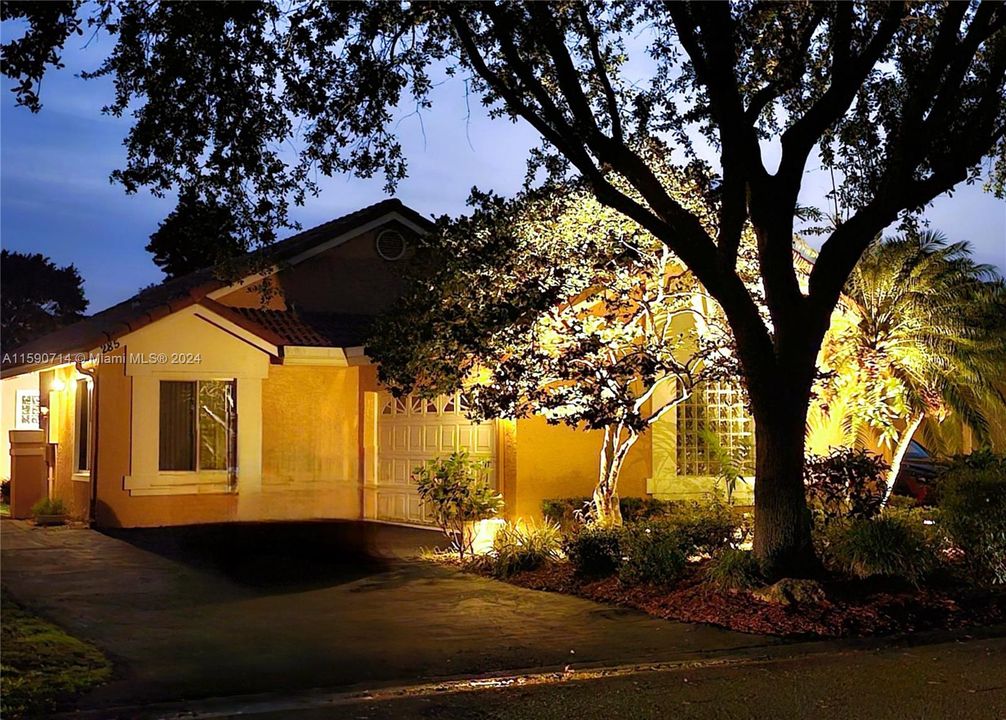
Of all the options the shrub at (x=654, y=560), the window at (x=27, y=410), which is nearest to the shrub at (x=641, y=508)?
the shrub at (x=654, y=560)

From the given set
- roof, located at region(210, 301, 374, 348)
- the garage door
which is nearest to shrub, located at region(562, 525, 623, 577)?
the garage door

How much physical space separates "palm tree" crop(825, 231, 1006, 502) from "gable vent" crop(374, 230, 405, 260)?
8631 millimetres

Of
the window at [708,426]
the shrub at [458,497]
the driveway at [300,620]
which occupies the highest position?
the window at [708,426]

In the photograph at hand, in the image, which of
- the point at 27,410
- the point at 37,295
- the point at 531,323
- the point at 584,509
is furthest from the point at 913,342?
the point at 37,295

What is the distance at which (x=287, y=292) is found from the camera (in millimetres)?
19984

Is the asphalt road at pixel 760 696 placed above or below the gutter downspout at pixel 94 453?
below

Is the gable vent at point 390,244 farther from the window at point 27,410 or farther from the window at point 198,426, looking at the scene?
the window at point 27,410

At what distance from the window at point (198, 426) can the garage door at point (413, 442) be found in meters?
2.39

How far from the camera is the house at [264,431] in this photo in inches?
640

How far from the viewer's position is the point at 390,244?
70.8 ft

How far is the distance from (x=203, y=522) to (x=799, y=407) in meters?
9.78

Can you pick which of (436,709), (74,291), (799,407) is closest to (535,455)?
(799,407)

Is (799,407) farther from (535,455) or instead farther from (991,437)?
(991,437)

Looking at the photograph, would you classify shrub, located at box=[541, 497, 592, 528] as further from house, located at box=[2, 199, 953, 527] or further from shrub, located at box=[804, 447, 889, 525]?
shrub, located at box=[804, 447, 889, 525]
